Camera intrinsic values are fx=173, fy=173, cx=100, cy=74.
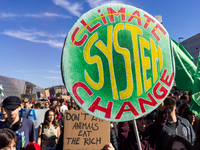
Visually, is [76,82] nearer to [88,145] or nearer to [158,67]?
[158,67]

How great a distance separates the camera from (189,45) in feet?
158

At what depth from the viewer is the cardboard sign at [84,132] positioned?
1.92 m

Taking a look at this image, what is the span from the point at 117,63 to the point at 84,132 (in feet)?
3.43

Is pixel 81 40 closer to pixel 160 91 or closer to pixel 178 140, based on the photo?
pixel 160 91

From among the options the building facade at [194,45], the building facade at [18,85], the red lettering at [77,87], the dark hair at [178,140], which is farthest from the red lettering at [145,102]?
the building facade at [194,45]

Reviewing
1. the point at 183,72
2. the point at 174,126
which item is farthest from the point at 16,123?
the point at 183,72

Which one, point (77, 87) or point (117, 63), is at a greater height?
point (117, 63)

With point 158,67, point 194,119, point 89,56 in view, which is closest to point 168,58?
point 158,67

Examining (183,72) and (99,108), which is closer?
(99,108)

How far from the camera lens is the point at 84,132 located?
199 cm

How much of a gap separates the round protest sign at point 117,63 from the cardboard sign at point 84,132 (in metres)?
0.77

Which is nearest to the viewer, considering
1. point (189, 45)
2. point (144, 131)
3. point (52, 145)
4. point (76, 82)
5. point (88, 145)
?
point (76, 82)

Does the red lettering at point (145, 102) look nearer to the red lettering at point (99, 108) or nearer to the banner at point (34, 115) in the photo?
the red lettering at point (99, 108)

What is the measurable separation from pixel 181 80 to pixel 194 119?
0.88m
